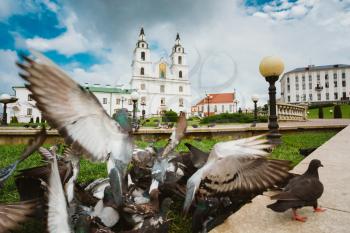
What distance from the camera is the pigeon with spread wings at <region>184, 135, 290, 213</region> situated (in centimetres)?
187

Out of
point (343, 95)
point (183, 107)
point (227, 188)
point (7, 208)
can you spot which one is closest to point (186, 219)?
point (227, 188)

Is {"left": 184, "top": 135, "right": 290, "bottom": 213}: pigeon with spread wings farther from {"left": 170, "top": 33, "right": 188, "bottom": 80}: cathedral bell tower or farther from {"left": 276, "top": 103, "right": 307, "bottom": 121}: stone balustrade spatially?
{"left": 170, "top": 33, "right": 188, "bottom": 80}: cathedral bell tower

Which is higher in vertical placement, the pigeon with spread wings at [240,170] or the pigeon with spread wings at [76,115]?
the pigeon with spread wings at [76,115]

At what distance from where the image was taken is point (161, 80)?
316 feet

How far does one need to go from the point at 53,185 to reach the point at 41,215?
0.32 m

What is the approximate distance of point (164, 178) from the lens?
7.90ft

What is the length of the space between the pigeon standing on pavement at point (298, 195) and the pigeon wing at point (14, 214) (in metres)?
1.63

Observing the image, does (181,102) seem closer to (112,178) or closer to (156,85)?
Result: (156,85)

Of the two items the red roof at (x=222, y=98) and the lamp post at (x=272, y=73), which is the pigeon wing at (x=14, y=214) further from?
the red roof at (x=222, y=98)

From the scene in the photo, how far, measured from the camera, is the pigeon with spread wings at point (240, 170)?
6.13 ft

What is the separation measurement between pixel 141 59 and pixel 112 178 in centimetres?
9504

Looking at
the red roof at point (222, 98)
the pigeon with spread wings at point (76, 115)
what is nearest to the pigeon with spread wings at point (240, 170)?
the pigeon with spread wings at point (76, 115)

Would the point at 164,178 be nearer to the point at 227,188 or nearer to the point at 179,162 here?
the point at 179,162

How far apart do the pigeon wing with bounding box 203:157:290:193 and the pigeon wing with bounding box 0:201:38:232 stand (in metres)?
1.19
